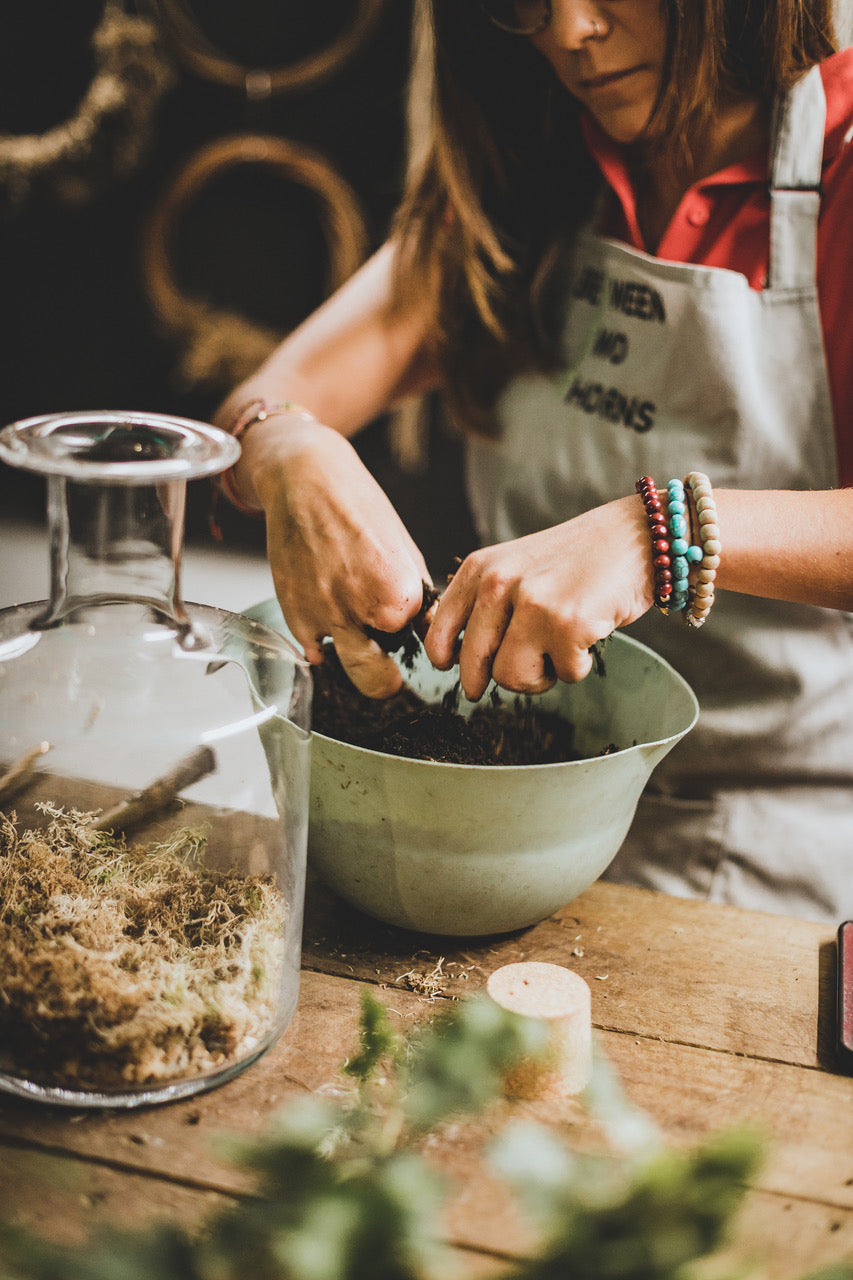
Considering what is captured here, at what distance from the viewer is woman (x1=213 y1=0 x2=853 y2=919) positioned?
0.86 m

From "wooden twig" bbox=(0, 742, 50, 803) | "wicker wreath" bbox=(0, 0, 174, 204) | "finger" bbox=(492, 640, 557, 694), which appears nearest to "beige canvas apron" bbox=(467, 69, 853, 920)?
"finger" bbox=(492, 640, 557, 694)

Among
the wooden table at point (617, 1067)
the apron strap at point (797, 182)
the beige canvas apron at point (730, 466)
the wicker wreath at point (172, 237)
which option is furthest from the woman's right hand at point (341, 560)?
the wicker wreath at point (172, 237)

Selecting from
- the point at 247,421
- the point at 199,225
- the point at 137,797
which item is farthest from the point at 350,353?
the point at 199,225

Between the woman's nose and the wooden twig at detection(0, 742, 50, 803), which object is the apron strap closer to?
the woman's nose

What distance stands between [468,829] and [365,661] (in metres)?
0.21

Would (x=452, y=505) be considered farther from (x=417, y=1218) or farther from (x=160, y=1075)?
(x=417, y=1218)

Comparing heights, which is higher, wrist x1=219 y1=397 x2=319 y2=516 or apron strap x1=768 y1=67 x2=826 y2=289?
apron strap x1=768 y1=67 x2=826 y2=289

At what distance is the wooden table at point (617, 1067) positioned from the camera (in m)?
0.58

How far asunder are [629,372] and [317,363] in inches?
14.6

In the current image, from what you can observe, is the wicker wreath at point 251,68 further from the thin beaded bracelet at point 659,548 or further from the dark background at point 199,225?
the thin beaded bracelet at point 659,548

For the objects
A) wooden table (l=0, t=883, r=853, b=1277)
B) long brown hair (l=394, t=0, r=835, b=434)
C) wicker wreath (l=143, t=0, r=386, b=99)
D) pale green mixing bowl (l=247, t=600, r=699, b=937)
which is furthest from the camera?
wicker wreath (l=143, t=0, r=386, b=99)

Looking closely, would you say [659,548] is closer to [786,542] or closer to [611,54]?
[786,542]

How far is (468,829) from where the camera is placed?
0.74 metres

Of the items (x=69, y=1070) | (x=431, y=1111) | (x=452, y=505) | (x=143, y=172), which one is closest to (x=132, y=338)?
(x=143, y=172)
